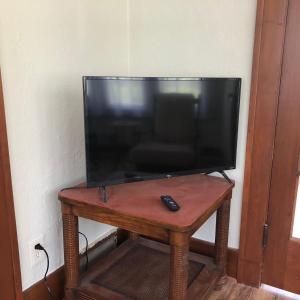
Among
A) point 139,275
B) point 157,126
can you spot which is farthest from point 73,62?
point 139,275

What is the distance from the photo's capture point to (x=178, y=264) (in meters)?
1.38

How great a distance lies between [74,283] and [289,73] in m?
1.55

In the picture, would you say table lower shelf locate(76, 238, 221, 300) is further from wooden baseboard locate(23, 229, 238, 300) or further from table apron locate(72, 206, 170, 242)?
table apron locate(72, 206, 170, 242)

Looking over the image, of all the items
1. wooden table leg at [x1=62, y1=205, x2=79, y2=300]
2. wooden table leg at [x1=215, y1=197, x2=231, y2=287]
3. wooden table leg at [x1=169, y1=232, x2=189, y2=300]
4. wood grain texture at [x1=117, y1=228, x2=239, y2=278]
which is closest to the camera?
wooden table leg at [x1=169, y1=232, x2=189, y2=300]

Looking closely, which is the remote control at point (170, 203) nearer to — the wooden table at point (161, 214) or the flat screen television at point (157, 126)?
the wooden table at point (161, 214)

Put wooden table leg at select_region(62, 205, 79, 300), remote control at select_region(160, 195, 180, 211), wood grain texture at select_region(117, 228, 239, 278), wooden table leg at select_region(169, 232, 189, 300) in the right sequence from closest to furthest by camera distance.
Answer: wooden table leg at select_region(169, 232, 189, 300) < remote control at select_region(160, 195, 180, 211) < wooden table leg at select_region(62, 205, 79, 300) < wood grain texture at select_region(117, 228, 239, 278)

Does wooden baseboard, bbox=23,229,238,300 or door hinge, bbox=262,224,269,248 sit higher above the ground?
door hinge, bbox=262,224,269,248

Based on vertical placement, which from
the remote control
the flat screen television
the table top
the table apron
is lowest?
the table apron

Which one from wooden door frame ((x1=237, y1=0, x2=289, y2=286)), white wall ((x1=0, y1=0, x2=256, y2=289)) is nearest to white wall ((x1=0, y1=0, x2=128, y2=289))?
white wall ((x1=0, y1=0, x2=256, y2=289))

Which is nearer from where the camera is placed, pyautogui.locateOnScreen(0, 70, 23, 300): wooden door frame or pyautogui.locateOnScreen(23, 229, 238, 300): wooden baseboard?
pyautogui.locateOnScreen(0, 70, 23, 300): wooden door frame

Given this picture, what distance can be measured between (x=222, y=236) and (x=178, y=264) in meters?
0.59

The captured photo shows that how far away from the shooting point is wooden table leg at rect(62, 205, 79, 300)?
1620mm

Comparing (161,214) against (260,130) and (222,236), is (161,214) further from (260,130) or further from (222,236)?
(260,130)

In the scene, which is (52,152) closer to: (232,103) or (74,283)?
(74,283)
